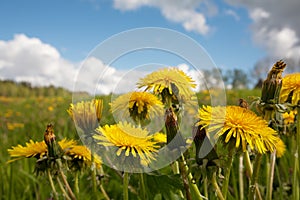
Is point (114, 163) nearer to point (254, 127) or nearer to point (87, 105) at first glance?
point (87, 105)

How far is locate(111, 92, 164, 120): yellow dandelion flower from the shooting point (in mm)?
911

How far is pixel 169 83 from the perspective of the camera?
893 millimetres

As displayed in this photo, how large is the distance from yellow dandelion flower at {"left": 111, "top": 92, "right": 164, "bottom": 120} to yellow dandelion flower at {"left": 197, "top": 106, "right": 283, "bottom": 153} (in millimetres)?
199

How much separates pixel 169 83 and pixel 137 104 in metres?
0.10

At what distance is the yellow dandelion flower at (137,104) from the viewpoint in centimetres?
91

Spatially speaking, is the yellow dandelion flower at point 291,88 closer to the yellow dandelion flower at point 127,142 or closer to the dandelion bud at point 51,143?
the yellow dandelion flower at point 127,142

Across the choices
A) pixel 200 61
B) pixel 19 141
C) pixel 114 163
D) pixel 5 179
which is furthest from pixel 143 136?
pixel 19 141

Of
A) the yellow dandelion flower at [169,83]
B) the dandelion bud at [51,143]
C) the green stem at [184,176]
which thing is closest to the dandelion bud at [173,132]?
the green stem at [184,176]

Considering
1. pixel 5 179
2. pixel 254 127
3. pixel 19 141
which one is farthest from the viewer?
pixel 19 141

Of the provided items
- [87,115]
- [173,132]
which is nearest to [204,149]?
[173,132]

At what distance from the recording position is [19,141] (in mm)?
2725

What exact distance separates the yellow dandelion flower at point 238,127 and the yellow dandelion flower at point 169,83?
0.16 metres

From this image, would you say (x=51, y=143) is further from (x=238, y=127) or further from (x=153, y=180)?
(x=238, y=127)

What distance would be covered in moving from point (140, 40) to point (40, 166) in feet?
1.36
